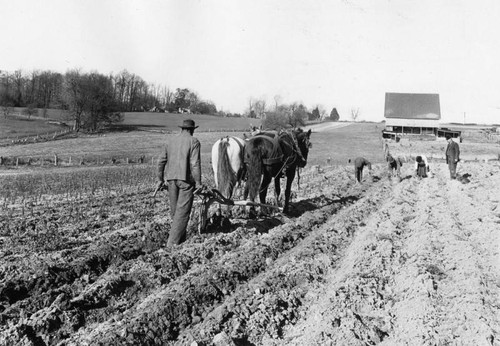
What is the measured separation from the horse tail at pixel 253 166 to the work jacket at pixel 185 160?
108 inches

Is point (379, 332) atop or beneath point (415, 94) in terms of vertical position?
beneath

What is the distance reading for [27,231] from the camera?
304 inches

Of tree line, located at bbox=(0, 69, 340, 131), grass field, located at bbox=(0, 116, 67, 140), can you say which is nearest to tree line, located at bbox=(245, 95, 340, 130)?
tree line, located at bbox=(0, 69, 340, 131)

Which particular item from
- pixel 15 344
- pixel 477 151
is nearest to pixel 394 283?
pixel 15 344

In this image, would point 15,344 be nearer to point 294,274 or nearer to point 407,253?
point 294,274

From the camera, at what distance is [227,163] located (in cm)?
926

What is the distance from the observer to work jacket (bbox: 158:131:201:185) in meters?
6.62

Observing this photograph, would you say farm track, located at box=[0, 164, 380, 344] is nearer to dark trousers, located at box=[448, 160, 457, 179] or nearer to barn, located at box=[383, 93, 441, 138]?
dark trousers, located at box=[448, 160, 457, 179]

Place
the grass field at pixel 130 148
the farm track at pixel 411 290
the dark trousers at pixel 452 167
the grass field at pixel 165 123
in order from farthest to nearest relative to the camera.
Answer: the grass field at pixel 165 123 < the grass field at pixel 130 148 < the dark trousers at pixel 452 167 < the farm track at pixel 411 290

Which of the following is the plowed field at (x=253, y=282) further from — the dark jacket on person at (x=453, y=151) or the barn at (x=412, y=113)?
the barn at (x=412, y=113)

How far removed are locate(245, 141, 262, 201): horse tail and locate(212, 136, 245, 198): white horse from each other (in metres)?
0.20

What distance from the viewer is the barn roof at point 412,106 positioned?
64.8 meters

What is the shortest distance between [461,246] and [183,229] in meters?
4.41

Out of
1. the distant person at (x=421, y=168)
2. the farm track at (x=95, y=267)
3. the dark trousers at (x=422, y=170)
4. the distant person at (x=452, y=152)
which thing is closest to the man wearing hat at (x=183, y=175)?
the farm track at (x=95, y=267)
